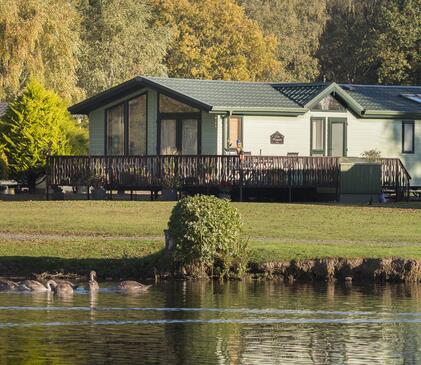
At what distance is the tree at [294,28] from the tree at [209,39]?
32.1 ft

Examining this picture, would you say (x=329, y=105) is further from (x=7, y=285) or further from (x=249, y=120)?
Result: (x=7, y=285)

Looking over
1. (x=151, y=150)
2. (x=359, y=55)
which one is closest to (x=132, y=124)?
(x=151, y=150)

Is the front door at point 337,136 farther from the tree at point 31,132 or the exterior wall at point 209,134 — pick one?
the tree at point 31,132

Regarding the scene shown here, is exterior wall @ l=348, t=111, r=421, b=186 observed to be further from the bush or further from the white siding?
the bush

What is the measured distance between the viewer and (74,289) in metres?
28.7

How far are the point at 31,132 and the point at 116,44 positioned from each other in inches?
1117

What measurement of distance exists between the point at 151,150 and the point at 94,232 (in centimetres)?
1790

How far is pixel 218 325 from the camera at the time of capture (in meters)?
24.9

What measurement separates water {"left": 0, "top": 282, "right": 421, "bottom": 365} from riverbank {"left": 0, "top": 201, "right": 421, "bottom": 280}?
1.60 meters

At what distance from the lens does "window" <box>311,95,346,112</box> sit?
181ft

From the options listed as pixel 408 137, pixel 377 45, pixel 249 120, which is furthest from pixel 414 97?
pixel 377 45

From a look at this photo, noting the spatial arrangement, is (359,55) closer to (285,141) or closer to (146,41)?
(146,41)

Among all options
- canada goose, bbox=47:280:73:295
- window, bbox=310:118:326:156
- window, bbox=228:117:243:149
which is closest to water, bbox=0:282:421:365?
canada goose, bbox=47:280:73:295

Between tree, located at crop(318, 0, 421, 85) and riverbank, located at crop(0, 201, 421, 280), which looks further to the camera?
tree, located at crop(318, 0, 421, 85)
